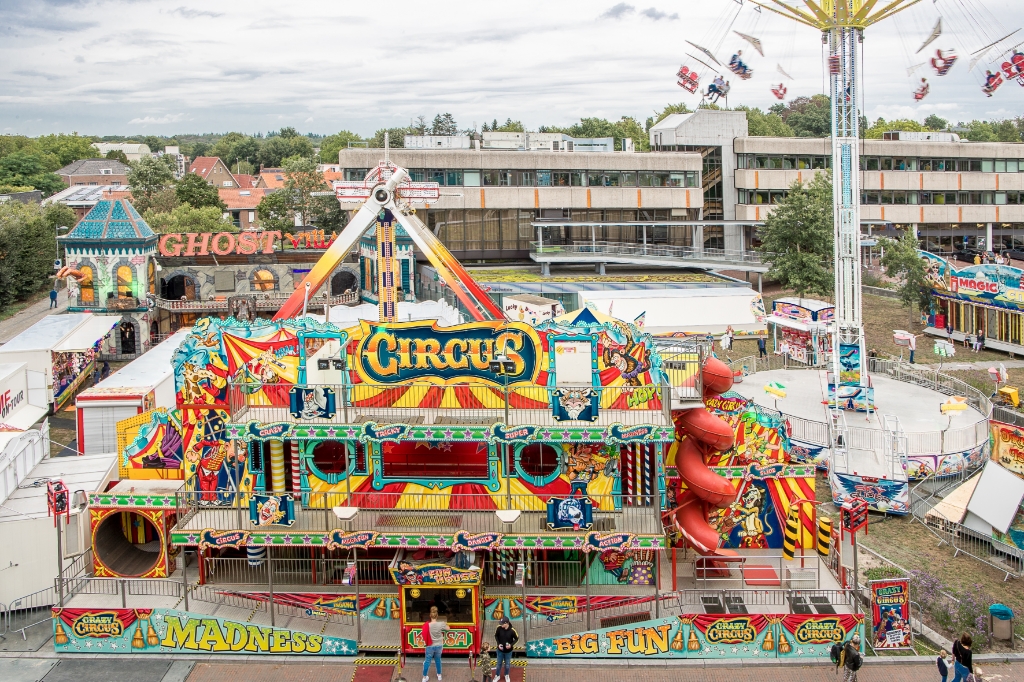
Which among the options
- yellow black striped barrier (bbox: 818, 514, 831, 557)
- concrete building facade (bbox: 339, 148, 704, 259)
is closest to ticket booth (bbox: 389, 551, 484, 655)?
yellow black striped barrier (bbox: 818, 514, 831, 557)

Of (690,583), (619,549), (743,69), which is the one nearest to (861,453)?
(690,583)

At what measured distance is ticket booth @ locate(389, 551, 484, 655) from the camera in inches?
888

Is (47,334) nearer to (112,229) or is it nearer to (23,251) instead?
(112,229)

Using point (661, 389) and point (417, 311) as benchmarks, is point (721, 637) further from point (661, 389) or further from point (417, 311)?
point (417, 311)

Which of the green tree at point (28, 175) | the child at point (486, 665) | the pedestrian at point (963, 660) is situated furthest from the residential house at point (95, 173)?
the pedestrian at point (963, 660)

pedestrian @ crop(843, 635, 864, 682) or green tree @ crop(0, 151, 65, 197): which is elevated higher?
green tree @ crop(0, 151, 65, 197)

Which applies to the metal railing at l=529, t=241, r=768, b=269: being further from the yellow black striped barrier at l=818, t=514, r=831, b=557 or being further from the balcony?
the yellow black striped barrier at l=818, t=514, r=831, b=557

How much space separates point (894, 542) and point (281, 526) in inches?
676

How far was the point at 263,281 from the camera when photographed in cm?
6594

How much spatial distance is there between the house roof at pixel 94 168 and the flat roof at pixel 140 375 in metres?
106

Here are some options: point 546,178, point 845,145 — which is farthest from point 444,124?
point 845,145

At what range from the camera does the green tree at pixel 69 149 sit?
164125 millimetres

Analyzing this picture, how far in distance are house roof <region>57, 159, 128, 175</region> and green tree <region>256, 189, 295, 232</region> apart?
179 ft

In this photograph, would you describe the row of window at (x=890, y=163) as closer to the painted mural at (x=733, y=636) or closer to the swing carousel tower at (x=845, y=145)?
the swing carousel tower at (x=845, y=145)
